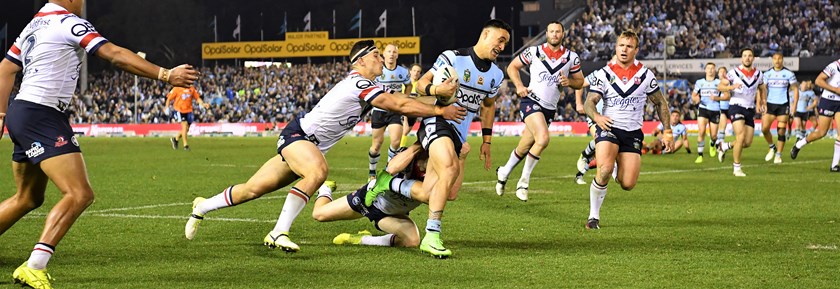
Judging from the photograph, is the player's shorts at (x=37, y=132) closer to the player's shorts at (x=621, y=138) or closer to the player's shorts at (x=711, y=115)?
the player's shorts at (x=621, y=138)

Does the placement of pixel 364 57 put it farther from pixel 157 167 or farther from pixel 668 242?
pixel 157 167

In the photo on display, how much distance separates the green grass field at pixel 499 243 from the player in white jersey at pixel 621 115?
19.4 inches

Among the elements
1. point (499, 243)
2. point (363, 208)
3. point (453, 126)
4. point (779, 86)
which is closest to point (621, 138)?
point (499, 243)

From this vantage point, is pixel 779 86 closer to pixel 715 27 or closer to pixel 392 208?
pixel 392 208

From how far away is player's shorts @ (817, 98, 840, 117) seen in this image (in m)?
22.2

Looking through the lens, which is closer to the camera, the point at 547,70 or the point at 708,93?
the point at 547,70

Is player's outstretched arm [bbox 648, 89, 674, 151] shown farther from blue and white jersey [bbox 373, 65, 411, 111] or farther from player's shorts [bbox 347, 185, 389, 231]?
blue and white jersey [bbox 373, 65, 411, 111]

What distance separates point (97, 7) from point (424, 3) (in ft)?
88.2

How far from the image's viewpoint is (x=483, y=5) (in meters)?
93.4

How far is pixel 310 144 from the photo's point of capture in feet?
32.7

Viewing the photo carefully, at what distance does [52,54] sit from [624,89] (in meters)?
6.80

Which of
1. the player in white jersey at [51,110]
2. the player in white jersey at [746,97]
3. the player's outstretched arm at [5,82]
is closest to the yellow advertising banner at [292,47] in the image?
the player in white jersey at [746,97]

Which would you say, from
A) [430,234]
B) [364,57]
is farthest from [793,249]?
[364,57]

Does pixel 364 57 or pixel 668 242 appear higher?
pixel 364 57
